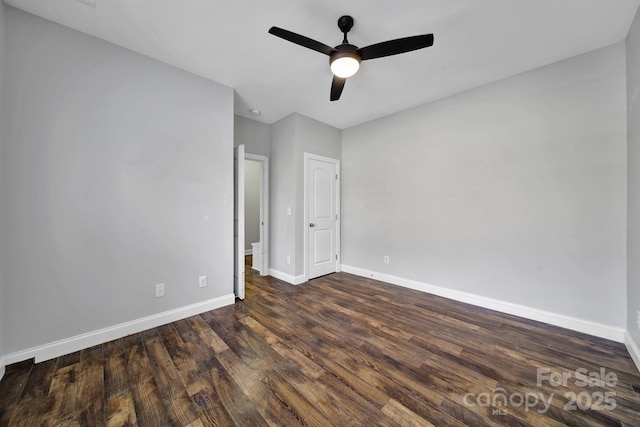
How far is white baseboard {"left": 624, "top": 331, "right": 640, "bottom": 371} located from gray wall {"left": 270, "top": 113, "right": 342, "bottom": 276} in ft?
11.1

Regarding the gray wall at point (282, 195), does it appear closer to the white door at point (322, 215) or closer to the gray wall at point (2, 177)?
the white door at point (322, 215)

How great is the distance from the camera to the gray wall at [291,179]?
12.2ft

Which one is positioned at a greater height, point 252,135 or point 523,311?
point 252,135

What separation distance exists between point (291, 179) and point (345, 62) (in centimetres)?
211

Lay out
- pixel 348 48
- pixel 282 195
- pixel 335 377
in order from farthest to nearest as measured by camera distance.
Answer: pixel 282 195
pixel 348 48
pixel 335 377

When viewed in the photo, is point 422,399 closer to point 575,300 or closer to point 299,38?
point 575,300

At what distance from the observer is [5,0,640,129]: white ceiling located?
Answer: 177cm

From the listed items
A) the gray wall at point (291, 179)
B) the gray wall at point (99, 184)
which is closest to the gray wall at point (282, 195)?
the gray wall at point (291, 179)

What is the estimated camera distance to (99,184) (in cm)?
210

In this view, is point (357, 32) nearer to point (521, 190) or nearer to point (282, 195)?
point (521, 190)

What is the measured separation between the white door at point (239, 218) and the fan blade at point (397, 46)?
6.27 feet

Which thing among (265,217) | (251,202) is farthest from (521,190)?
(251,202)

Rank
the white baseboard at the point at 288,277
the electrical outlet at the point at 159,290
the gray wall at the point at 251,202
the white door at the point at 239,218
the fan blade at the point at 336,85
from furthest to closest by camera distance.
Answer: the gray wall at the point at 251,202 < the white baseboard at the point at 288,277 < the white door at the point at 239,218 < the electrical outlet at the point at 159,290 < the fan blade at the point at 336,85

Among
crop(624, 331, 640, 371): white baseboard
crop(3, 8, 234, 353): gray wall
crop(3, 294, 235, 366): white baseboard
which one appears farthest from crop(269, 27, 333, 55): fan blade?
crop(624, 331, 640, 371): white baseboard
